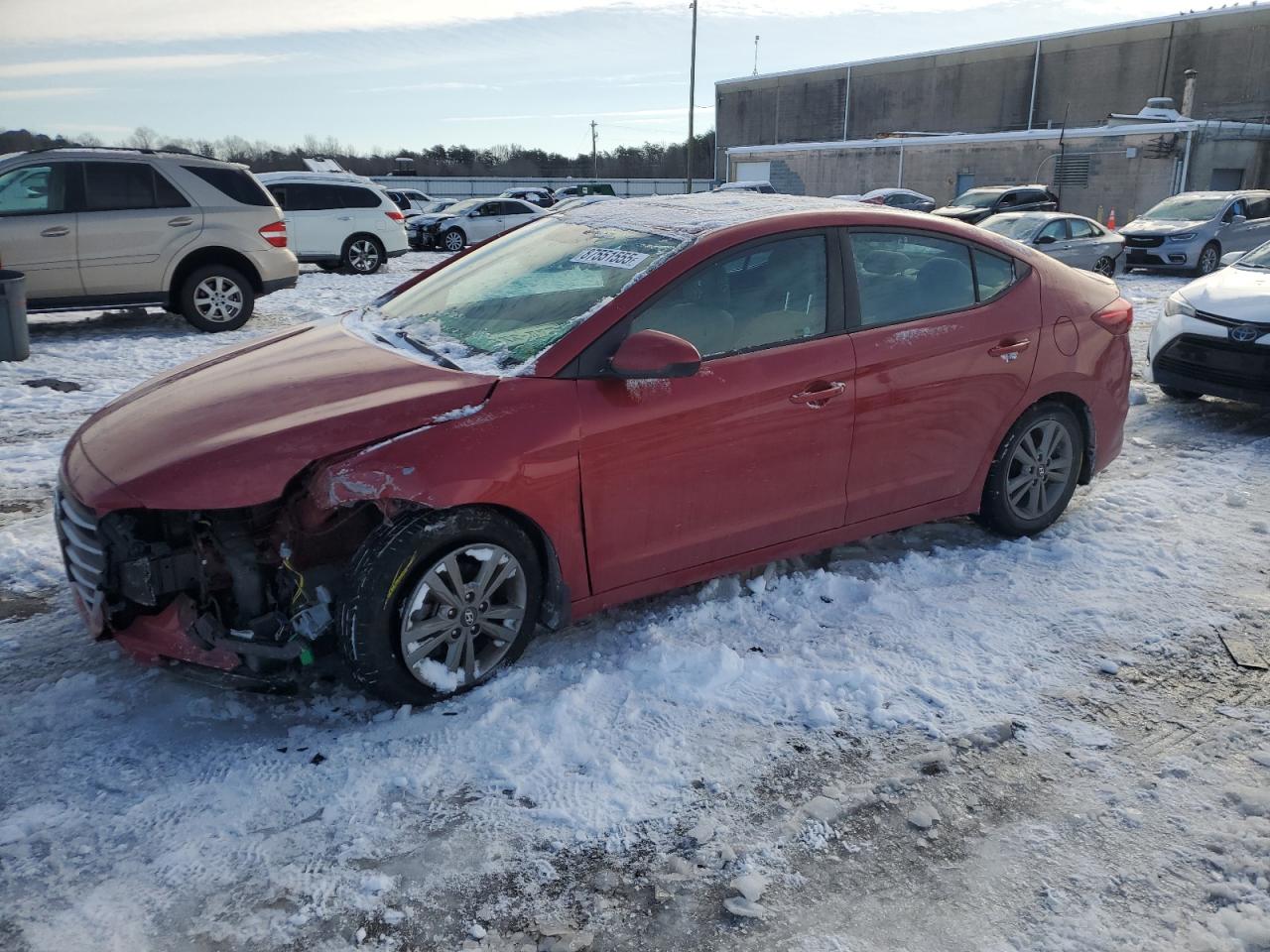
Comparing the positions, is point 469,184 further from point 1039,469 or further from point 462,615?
point 462,615

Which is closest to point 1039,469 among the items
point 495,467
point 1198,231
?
point 495,467

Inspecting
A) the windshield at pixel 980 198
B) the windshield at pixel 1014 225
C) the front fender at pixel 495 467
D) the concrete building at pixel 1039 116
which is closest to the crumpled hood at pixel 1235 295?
the front fender at pixel 495 467

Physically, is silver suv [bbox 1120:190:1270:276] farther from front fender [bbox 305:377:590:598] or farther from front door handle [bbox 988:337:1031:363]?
front fender [bbox 305:377:590:598]

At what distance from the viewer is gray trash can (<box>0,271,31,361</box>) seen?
8523 mm

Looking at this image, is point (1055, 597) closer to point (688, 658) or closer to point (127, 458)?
point (688, 658)

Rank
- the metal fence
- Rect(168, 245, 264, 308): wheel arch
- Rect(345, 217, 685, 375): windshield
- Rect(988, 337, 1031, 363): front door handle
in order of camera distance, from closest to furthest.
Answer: Rect(345, 217, 685, 375): windshield
Rect(988, 337, 1031, 363): front door handle
Rect(168, 245, 264, 308): wheel arch
the metal fence

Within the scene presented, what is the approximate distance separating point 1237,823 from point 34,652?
4.15 meters

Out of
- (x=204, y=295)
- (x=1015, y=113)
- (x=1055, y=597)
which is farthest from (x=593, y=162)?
(x=1055, y=597)

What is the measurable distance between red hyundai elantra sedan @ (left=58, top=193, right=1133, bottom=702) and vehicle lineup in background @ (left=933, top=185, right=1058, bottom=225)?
1954 cm

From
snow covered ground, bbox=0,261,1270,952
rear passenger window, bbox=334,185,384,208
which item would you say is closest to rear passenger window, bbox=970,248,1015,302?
snow covered ground, bbox=0,261,1270,952

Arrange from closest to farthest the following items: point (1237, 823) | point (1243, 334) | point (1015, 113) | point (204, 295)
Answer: point (1237, 823) → point (1243, 334) → point (204, 295) → point (1015, 113)

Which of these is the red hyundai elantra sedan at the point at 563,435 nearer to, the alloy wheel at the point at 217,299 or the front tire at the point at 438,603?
the front tire at the point at 438,603

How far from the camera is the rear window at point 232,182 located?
10.4 meters

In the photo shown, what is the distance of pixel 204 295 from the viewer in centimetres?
1042
